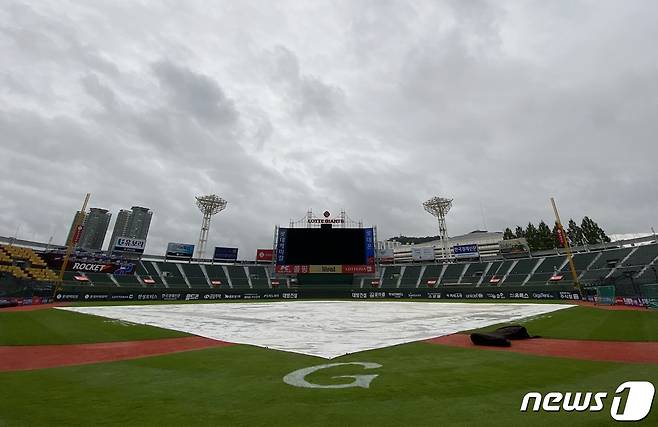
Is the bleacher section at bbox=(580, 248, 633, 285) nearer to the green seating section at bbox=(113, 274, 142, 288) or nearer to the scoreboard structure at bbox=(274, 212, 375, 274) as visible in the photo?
the scoreboard structure at bbox=(274, 212, 375, 274)

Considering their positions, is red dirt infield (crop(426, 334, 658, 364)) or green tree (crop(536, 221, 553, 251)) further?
green tree (crop(536, 221, 553, 251))

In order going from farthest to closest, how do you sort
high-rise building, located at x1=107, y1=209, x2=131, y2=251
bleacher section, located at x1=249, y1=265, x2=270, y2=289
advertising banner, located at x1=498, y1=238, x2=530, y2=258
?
1. high-rise building, located at x1=107, y1=209, x2=131, y2=251
2. advertising banner, located at x1=498, y1=238, x2=530, y2=258
3. bleacher section, located at x1=249, y1=265, x2=270, y2=289

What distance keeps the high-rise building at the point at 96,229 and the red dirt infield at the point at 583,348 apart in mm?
175012

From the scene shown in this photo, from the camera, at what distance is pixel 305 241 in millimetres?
66875

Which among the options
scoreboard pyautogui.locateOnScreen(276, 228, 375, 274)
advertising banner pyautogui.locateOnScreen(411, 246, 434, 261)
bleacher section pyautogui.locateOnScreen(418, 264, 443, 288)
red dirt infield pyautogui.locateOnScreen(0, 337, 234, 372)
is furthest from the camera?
advertising banner pyautogui.locateOnScreen(411, 246, 434, 261)

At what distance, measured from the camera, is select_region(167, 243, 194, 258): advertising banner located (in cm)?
8050

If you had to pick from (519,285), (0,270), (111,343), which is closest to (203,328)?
(111,343)

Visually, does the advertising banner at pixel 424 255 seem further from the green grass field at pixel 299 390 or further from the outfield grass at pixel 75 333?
the green grass field at pixel 299 390

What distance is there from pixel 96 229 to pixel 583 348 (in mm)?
184356

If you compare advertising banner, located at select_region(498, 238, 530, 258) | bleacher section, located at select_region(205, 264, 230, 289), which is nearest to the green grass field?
bleacher section, located at select_region(205, 264, 230, 289)

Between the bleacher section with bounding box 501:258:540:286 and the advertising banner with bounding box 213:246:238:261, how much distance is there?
65.9m

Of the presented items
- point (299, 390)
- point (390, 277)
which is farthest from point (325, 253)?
point (299, 390)

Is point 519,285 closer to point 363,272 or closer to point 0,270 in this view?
point 363,272

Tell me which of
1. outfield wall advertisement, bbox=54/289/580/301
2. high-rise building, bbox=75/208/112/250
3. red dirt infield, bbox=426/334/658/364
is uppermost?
high-rise building, bbox=75/208/112/250
